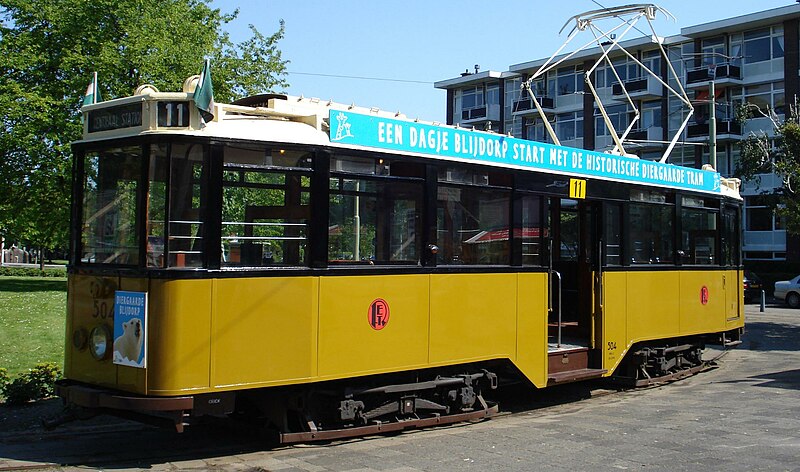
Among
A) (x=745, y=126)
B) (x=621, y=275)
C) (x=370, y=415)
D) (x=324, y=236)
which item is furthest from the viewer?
(x=745, y=126)

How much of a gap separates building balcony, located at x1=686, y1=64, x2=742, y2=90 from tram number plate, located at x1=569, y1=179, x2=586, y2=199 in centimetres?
3630

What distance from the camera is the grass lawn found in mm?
13961

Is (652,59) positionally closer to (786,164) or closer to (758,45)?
(758,45)

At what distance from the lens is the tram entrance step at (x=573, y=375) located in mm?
10539

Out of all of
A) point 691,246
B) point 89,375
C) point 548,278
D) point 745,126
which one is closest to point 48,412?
point 89,375

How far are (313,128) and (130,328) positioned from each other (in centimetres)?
250

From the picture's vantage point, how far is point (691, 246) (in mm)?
13398

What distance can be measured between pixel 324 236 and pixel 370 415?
1.94 metres

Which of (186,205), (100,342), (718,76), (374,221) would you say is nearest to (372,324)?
(374,221)

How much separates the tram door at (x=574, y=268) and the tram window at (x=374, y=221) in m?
3.24

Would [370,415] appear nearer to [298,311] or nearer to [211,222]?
[298,311]

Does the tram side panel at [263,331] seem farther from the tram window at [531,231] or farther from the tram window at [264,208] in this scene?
the tram window at [531,231]

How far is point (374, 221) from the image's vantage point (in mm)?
8438

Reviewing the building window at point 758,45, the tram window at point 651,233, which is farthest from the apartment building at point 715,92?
the tram window at point 651,233
